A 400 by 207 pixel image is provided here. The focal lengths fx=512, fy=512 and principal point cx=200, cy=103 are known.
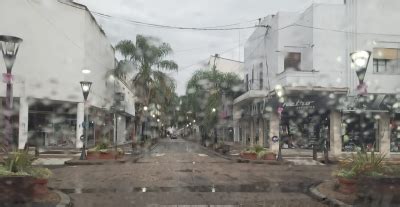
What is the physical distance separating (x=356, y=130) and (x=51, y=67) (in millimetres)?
20448

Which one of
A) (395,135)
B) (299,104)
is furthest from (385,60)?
(299,104)

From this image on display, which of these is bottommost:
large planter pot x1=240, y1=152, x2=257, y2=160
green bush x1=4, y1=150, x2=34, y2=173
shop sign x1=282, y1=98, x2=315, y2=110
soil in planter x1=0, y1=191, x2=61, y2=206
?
soil in planter x1=0, y1=191, x2=61, y2=206

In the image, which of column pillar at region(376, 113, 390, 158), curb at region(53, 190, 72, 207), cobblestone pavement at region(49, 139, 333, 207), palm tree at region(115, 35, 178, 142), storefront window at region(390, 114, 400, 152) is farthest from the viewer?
palm tree at region(115, 35, 178, 142)

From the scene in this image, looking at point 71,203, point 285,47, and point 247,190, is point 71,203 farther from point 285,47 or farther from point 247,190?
point 285,47

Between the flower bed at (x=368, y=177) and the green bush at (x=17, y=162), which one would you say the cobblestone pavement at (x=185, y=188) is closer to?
the flower bed at (x=368, y=177)

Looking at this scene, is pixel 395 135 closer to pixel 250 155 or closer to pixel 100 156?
pixel 250 155

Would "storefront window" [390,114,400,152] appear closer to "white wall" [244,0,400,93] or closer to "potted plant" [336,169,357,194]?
"white wall" [244,0,400,93]

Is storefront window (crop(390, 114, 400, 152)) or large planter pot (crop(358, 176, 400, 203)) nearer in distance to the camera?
large planter pot (crop(358, 176, 400, 203))

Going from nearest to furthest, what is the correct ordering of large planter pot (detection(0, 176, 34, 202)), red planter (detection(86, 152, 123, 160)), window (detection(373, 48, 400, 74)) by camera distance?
large planter pot (detection(0, 176, 34, 202))
red planter (detection(86, 152, 123, 160))
window (detection(373, 48, 400, 74))

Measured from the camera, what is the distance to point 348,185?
12.1 m

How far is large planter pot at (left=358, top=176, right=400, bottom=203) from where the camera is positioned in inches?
418

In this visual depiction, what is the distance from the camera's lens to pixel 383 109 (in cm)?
3006

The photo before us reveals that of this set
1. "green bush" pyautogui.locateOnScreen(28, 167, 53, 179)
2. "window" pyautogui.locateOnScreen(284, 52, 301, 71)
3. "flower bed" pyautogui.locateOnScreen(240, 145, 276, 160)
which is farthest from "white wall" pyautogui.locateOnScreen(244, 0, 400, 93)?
Answer: "green bush" pyautogui.locateOnScreen(28, 167, 53, 179)

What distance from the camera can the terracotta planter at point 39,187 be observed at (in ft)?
35.0
